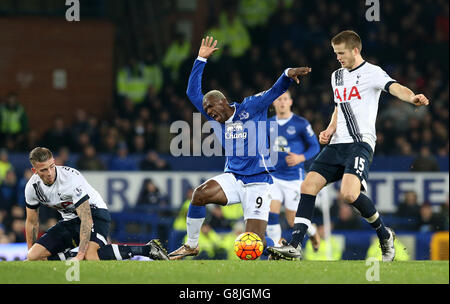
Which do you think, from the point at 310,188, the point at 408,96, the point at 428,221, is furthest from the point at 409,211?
the point at 408,96

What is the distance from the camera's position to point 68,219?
10.2 meters

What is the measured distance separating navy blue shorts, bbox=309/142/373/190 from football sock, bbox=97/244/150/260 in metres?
2.23

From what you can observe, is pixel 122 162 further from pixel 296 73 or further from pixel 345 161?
pixel 345 161

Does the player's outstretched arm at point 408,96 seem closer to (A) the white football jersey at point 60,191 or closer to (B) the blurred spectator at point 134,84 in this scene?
(A) the white football jersey at point 60,191

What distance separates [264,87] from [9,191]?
594 centimetres

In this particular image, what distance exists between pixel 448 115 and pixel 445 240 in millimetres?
4144

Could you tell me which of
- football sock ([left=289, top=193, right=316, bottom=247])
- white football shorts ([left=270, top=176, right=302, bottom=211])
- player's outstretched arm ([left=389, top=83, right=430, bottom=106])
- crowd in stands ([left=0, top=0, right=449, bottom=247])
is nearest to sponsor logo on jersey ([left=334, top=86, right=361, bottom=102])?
player's outstretched arm ([left=389, top=83, right=430, bottom=106])

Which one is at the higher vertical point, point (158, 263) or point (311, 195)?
point (311, 195)

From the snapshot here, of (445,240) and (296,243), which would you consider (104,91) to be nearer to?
(445,240)

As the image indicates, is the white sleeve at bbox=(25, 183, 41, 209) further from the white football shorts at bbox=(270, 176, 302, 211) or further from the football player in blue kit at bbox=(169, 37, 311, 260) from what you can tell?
the white football shorts at bbox=(270, 176, 302, 211)

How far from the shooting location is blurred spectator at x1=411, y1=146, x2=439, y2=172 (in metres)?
16.3
